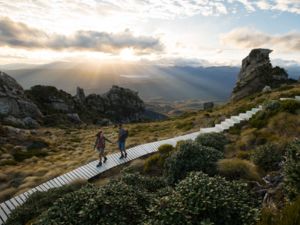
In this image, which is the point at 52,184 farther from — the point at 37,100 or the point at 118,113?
the point at 118,113

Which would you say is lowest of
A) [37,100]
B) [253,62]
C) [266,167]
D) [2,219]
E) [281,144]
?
[37,100]

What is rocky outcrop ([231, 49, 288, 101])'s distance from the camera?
61.5 m

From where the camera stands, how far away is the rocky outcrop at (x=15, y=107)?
2096 inches

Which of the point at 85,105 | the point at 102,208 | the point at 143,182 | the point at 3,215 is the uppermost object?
the point at 102,208

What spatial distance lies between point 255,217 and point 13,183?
50.9 feet

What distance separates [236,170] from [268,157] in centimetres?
175

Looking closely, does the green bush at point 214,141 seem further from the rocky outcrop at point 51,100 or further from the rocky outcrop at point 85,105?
the rocky outcrop at point 51,100

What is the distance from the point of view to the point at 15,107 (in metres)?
57.6

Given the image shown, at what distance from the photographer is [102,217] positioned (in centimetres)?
681

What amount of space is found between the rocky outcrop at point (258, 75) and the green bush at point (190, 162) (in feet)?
174

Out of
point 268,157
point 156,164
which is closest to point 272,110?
point 268,157

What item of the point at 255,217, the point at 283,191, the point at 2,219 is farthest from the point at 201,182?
the point at 2,219

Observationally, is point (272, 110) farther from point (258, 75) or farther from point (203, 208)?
point (258, 75)

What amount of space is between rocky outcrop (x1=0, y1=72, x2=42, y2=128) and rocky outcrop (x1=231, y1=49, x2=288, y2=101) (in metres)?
42.6
